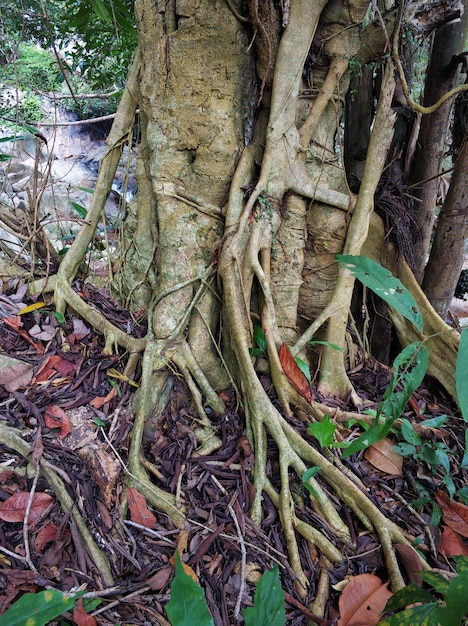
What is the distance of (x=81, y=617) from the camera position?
4.97ft

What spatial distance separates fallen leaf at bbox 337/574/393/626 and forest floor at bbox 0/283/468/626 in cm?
5

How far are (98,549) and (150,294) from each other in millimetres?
1452

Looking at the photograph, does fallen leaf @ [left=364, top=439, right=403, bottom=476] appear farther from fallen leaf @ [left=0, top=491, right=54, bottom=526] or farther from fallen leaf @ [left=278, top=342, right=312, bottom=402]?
fallen leaf @ [left=0, top=491, right=54, bottom=526]

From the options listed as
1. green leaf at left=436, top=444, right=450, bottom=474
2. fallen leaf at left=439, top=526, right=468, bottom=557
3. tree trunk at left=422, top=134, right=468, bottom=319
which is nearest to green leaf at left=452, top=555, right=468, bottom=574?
fallen leaf at left=439, top=526, right=468, bottom=557

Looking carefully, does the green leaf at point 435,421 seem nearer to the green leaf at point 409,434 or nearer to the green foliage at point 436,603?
the green leaf at point 409,434

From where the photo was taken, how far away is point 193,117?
2.36 m

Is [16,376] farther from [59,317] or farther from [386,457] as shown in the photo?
[386,457]

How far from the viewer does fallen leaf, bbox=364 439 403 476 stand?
2.13m

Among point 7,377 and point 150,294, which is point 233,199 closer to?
point 150,294

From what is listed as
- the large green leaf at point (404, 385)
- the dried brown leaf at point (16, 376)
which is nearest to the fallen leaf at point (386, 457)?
the large green leaf at point (404, 385)

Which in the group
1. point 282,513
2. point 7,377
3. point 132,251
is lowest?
point 282,513

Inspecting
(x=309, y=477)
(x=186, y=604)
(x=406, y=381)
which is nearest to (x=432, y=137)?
(x=406, y=381)

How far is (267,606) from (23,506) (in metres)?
1.18

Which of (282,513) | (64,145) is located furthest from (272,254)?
(64,145)
